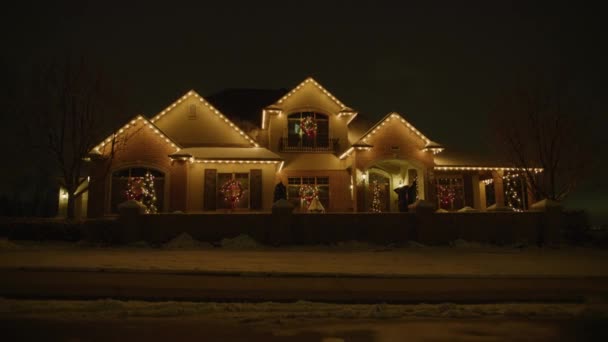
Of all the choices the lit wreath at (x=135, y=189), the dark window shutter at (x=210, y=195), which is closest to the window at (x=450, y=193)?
the dark window shutter at (x=210, y=195)

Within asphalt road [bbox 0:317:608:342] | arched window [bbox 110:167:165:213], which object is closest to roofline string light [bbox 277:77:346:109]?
arched window [bbox 110:167:165:213]

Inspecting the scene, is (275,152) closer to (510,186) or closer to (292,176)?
(292,176)

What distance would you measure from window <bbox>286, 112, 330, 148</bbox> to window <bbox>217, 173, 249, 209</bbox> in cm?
373

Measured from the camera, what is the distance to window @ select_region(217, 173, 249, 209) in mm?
20609

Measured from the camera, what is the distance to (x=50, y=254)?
39.0 feet

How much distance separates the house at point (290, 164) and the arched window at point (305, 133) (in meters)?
0.06

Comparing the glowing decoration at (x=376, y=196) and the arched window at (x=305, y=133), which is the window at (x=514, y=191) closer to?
the glowing decoration at (x=376, y=196)

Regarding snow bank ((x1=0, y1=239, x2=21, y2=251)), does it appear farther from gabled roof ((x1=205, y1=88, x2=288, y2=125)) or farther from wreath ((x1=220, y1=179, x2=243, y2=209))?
gabled roof ((x1=205, y1=88, x2=288, y2=125))

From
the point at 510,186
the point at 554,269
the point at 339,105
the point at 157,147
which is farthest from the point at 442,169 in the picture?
the point at 157,147

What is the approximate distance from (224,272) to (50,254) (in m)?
6.29

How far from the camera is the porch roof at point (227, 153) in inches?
793

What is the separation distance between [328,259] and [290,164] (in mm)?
11604

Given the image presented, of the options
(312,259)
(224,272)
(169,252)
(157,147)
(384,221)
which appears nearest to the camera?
(224,272)

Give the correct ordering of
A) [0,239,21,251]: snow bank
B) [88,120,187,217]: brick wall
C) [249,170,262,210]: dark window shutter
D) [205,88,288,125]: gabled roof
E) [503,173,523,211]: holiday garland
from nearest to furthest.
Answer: [0,239,21,251]: snow bank
[88,120,187,217]: brick wall
[249,170,262,210]: dark window shutter
[503,173,523,211]: holiday garland
[205,88,288,125]: gabled roof
